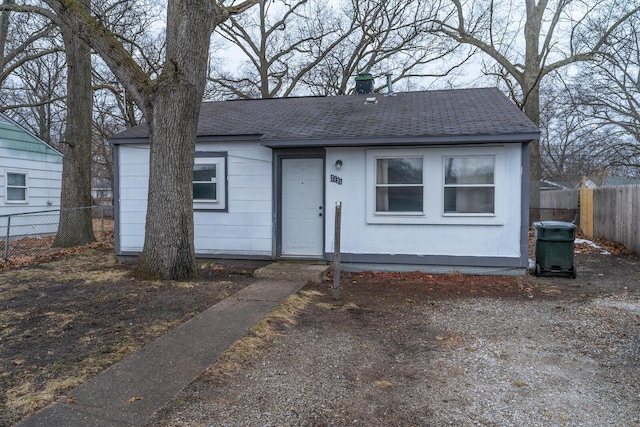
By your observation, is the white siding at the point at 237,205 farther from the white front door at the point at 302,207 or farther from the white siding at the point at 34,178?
the white siding at the point at 34,178

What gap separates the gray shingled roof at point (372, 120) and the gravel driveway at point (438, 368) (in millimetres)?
2975

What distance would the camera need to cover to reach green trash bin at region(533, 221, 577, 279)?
26.4ft

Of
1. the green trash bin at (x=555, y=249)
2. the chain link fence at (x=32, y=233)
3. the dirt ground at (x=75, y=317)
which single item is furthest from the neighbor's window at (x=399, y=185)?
the chain link fence at (x=32, y=233)

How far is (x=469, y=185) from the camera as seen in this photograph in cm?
830

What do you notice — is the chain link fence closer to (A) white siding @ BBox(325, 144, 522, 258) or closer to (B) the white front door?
(B) the white front door

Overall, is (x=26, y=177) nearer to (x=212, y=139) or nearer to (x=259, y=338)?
(x=212, y=139)

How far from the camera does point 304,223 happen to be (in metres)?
9.22

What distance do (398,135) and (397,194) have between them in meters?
1.14

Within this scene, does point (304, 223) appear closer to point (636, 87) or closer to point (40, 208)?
point (40, 208)

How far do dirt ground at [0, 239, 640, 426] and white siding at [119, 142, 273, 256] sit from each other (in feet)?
5.73

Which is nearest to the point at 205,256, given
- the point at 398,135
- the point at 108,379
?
the point at 398,135

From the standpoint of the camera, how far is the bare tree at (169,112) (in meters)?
7.07

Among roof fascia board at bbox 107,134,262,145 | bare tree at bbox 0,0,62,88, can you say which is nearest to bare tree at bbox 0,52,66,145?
bare tree at bbox 0,0,62,88

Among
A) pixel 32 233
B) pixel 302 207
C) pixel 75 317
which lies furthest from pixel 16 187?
pixel 75 317
